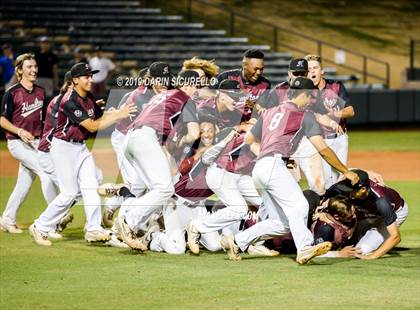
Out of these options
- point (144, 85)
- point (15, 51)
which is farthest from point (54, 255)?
point (15, 51)

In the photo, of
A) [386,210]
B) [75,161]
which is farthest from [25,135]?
[386,210]

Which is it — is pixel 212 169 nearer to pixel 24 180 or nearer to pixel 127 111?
pixel 127 111

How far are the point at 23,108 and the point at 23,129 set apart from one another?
26 centimetres

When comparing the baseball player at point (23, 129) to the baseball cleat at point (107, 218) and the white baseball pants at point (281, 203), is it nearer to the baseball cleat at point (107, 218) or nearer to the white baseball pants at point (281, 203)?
the baseball cleat at point (107, 218)

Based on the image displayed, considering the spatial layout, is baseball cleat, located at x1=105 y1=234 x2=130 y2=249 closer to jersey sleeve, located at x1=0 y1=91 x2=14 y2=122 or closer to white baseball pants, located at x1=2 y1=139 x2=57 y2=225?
white baseball pants, located at x1=2 y1=139 x2=57 y2=225

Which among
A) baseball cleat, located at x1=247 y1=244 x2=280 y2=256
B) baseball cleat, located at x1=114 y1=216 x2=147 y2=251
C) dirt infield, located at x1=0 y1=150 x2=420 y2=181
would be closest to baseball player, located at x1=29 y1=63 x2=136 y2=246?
baseball cleat, located at x1=114 y1=216 x2=147 y2=251

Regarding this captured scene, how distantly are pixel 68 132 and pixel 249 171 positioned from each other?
2041 mm

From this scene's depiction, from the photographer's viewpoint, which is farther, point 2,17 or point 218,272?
point 2,17

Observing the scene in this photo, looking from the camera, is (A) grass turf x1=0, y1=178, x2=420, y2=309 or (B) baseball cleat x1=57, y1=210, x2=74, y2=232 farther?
(B) baseball cleat x1=57, y1=210, x2=74, y2=232

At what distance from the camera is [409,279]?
9.18m

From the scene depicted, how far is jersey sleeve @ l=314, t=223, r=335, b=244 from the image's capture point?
10.2 meters

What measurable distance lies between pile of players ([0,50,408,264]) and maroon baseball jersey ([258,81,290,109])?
2 centimetres

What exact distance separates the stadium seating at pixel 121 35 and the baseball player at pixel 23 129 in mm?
14275

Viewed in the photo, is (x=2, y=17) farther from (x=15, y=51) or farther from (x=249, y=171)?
(x=249, y=171)
